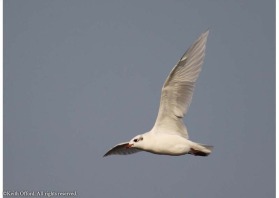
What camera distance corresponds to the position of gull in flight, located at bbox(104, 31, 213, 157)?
22953 mm

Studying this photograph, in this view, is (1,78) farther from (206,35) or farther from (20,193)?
(206,35)

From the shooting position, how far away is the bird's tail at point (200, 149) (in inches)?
908

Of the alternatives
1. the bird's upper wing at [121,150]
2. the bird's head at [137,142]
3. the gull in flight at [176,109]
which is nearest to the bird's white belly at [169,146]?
the gull in flight at [176,109]

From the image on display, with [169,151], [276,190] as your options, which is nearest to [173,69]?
[169,151]

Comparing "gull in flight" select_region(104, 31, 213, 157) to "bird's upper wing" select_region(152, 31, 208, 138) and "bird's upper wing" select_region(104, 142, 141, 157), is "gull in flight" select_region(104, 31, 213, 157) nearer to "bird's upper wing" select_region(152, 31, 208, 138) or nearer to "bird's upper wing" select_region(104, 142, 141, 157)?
"bird's upper wing" select_region(152, 31, 208, 138)

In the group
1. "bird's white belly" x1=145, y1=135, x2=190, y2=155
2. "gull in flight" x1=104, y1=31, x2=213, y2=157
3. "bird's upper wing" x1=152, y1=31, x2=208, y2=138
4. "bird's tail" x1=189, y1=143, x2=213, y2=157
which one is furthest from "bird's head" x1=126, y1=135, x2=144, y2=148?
"bird's tail" x1=189, y1=143, x2=213, y2=157

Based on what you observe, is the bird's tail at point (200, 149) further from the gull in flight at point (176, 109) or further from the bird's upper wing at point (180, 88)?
the bird's upper wing at point (180, 88)

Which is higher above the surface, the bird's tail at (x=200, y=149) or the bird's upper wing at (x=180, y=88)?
the bird's upper wing at (x=180, y=88)

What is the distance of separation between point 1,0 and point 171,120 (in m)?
5.16

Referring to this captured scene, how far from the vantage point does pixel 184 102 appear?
76.1ft

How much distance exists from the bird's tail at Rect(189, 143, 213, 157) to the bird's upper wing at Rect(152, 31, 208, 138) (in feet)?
2.22

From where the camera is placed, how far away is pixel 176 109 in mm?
23250

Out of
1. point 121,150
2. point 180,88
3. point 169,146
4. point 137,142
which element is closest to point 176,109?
point 180,88

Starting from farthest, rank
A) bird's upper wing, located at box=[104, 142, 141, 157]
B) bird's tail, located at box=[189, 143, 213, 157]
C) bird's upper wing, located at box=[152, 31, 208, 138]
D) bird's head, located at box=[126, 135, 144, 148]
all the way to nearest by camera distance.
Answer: bird's upper wing, located at box=[104, 142, 141, 157]
bird's head, located at box=[126, 135, 144, 148]
bird's tail, located at box=[189, 143, 213, 157]
bird's upper wing, located at box=[152, 31, 208, 138]
